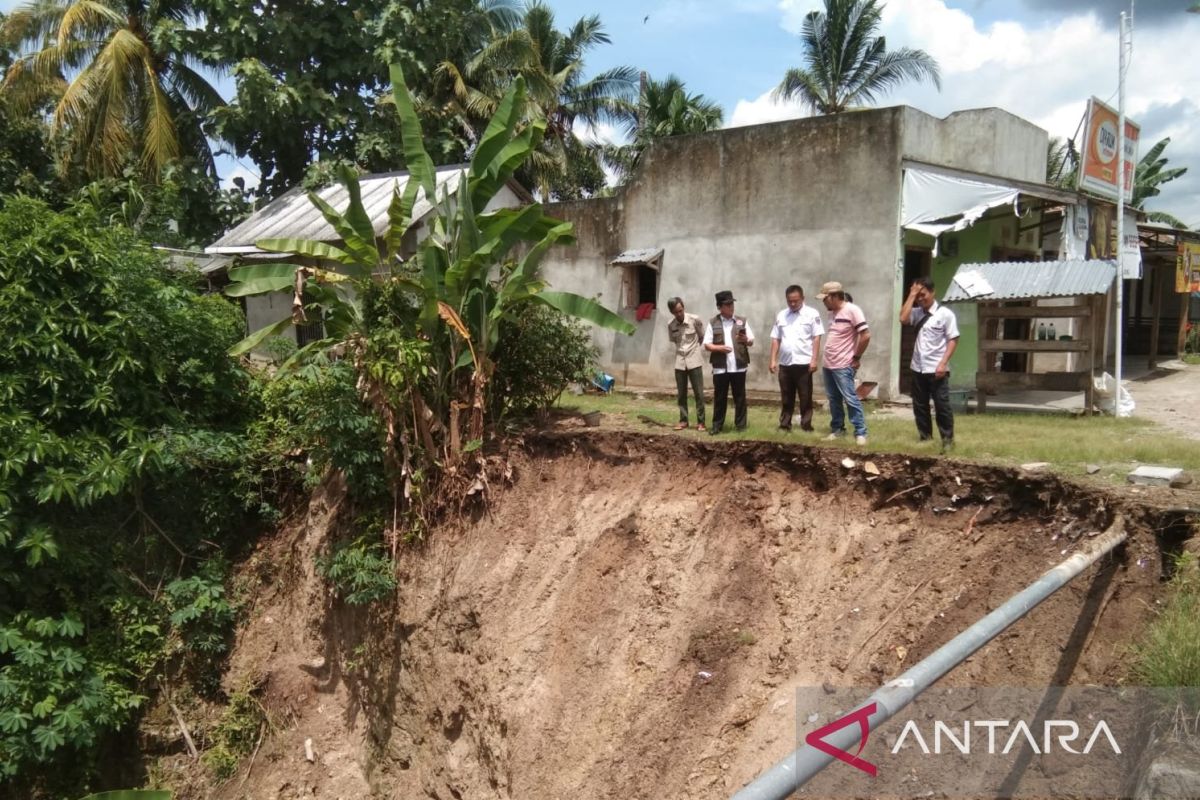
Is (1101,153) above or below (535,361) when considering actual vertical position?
above

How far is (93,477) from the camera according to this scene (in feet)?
22.7

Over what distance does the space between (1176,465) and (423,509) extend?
6.09 m

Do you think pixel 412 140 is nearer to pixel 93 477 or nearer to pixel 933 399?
pixel 93 477

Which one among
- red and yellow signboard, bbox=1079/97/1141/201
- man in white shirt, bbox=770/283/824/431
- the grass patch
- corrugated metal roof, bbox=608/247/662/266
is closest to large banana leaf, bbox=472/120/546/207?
man in white shirt, bbox=770/283/824/431

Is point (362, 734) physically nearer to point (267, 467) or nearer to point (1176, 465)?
point (267, 467)

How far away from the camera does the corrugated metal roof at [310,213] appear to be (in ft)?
41.1

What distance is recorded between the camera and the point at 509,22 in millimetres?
19406

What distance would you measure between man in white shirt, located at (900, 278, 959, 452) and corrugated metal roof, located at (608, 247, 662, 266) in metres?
6.09

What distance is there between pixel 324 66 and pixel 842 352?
12859mm

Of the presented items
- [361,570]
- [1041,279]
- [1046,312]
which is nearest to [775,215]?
[1041,279]

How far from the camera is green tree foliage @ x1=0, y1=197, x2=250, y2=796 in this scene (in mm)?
6742

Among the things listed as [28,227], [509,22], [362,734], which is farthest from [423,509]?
[509,22]

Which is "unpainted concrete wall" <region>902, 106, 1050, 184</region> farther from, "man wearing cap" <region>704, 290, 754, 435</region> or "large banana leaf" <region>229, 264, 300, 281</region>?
"large banana leaf" <region>229, 264, 300, 281</region>

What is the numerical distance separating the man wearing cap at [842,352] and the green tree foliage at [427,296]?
192 centimetres
